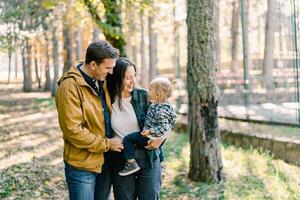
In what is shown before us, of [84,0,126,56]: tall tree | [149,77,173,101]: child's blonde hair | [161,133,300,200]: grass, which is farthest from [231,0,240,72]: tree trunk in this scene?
[149,77,173,101]: child's blonde hair

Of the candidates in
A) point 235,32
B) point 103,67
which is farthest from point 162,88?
point 235,32

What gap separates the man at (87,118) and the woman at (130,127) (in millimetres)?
93

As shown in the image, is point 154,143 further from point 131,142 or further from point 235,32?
point 235,32

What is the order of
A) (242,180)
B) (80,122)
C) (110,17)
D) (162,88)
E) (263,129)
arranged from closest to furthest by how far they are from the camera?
(80,122), (162,88), (242,180), (110,17), (263,129)

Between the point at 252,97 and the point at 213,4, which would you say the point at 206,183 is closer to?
the point at 213,4

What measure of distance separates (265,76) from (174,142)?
5.22 meters

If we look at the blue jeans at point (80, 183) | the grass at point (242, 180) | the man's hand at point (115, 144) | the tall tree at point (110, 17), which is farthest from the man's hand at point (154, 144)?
the tall tree at point (110, 17)

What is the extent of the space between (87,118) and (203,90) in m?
3.41

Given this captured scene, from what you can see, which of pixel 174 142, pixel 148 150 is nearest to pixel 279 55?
pixel 174 142

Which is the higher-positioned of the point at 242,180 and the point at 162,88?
the point at 162,88

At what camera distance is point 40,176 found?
284 inches

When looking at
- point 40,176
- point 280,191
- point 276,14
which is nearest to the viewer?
point 280,191

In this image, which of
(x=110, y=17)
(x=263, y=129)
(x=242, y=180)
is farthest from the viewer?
(x=263, y=129)

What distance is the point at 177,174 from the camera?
744 centimetres
